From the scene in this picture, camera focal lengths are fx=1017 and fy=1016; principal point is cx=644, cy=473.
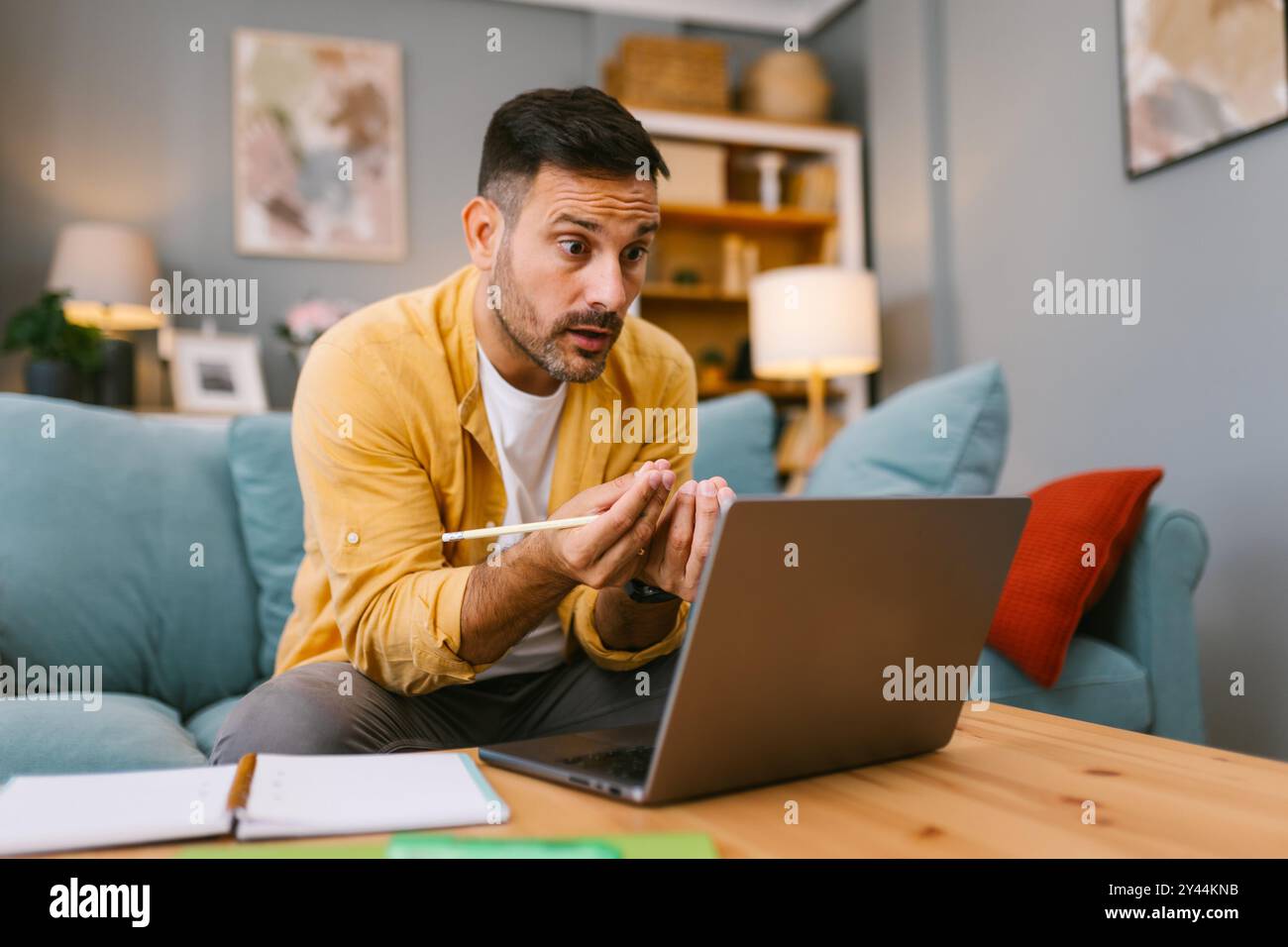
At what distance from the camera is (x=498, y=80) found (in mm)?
3980

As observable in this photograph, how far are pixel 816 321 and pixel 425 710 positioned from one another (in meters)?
2.42

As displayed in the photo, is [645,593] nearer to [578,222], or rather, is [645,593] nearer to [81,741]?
[578,222]

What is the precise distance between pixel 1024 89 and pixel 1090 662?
6.92ft

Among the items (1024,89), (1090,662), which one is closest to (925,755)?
(1090,662)

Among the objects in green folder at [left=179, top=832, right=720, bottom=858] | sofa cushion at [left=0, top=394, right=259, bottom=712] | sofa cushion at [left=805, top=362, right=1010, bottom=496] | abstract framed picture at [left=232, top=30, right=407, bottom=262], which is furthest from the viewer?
abstract framed picture at [left=232, top=30, right=407, bottom=262]

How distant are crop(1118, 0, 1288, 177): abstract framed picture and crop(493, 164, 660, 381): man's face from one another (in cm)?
177

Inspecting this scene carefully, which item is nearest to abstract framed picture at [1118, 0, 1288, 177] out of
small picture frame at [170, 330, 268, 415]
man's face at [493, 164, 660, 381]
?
man's face at [493, 164, 660, 381]

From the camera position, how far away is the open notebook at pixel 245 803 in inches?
22.2

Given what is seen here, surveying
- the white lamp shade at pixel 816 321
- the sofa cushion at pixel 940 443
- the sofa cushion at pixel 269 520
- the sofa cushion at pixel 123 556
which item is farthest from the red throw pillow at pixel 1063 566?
the white lamp shade at pixel 816 321

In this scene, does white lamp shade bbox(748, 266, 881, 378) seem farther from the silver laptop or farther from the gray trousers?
the silver laptop

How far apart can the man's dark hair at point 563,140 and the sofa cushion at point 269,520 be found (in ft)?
2.26

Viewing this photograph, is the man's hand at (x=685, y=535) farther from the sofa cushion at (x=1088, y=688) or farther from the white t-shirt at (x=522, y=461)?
the sofa cushion at (x=1088, y=688)

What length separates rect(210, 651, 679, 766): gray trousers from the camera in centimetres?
99
